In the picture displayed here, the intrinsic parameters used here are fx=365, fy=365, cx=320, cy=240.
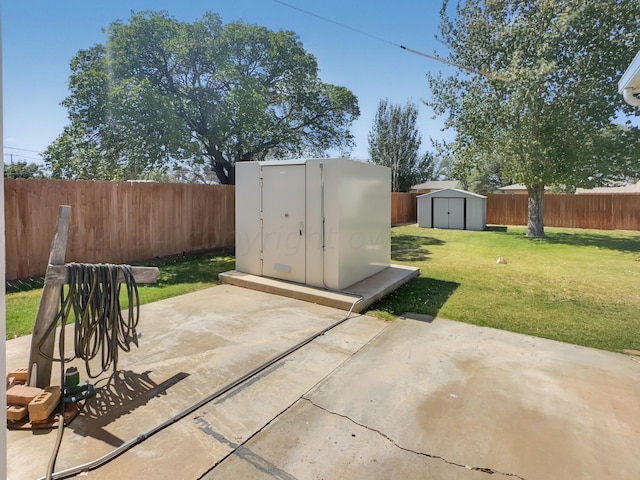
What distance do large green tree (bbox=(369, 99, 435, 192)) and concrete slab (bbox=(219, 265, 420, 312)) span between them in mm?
19023

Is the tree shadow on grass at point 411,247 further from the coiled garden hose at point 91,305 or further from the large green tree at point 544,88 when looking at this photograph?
the coiled garden hose at point 91,305

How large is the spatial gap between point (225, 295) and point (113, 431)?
120 inches

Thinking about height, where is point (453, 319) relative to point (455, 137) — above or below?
below

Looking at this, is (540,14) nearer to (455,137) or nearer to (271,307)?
(455,137)

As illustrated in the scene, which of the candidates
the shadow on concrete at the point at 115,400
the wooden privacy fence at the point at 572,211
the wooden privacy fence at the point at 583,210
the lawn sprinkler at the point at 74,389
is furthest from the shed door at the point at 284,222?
the wooden privacy fence at the point at 583,210

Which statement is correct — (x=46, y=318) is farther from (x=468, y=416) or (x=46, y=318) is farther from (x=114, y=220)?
(x=114, y=220)

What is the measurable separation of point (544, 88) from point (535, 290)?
8281mm

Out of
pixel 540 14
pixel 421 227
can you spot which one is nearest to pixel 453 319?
pixel 540 14

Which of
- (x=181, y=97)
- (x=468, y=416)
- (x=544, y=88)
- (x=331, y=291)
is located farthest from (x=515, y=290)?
(x=181, y=97)

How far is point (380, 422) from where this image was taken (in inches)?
93.1

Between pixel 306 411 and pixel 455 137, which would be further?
pixel 455 137

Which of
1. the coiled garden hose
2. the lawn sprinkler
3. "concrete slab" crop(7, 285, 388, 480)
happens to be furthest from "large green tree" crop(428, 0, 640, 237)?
the lawn sprinkler

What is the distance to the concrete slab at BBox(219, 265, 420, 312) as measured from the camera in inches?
189

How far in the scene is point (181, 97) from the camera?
10.4m
